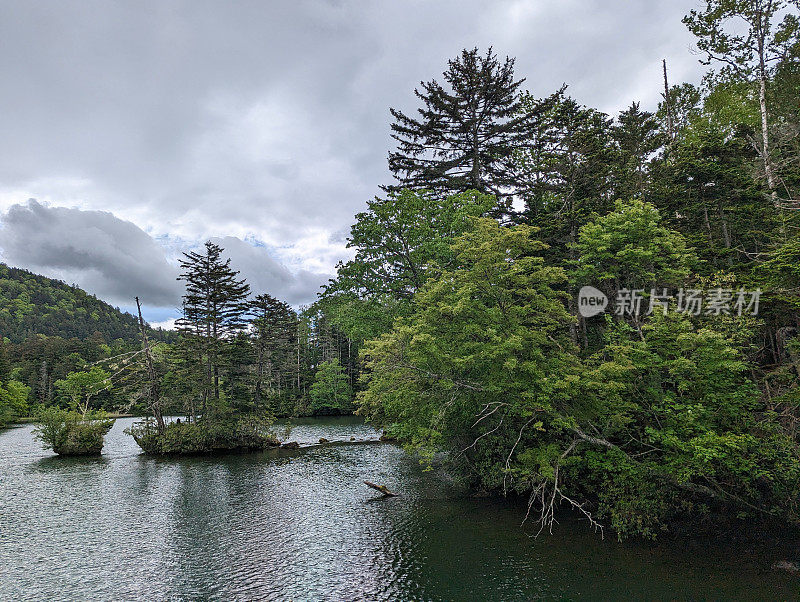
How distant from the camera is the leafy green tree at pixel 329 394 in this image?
67625 mm

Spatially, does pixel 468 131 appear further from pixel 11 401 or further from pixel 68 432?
pixel 11 401

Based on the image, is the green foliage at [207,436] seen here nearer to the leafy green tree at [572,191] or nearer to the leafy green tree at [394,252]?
the leafy green tree at [394,252]

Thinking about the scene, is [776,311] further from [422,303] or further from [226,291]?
[226,291]

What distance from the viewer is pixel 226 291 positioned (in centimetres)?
4138

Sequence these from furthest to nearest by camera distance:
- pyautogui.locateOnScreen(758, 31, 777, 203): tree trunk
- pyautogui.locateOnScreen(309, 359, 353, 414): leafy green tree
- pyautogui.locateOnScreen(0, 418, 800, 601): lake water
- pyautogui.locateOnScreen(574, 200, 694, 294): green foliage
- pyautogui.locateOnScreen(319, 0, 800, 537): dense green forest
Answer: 1. pyautogui.locateOnScreen(309, 359, 353, 414): leafy green tree
2. pyautogui.locateOnScreen(758, 31, 777, 203): tree trunk
3. pyautogui.locateOnScreen(574, 200, 694, 294): green foliage
4. pyautogui.locateOnScreen(319, 0, 800, 537): dense green forest
5. pyautogui.locateOnScreen(0, 418, 800, 601): lake water

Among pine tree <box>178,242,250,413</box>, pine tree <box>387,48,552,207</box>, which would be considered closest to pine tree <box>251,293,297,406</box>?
pine tree <box>178,242,250,413</box>

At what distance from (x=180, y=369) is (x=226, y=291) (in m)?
8.26

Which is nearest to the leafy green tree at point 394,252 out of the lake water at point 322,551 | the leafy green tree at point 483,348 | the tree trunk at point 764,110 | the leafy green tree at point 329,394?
the leafy green tree at point 483,348

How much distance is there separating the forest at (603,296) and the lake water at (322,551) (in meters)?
1.76

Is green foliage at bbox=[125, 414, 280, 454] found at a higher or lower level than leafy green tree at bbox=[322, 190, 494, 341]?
lower

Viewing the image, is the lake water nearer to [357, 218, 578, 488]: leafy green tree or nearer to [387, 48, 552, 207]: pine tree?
[357, 218, 578, 488]: leafy green tree

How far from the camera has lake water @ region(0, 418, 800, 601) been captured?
38.9 ft

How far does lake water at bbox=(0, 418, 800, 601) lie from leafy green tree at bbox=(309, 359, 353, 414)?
4294 cm

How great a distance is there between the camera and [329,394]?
68.1 m
